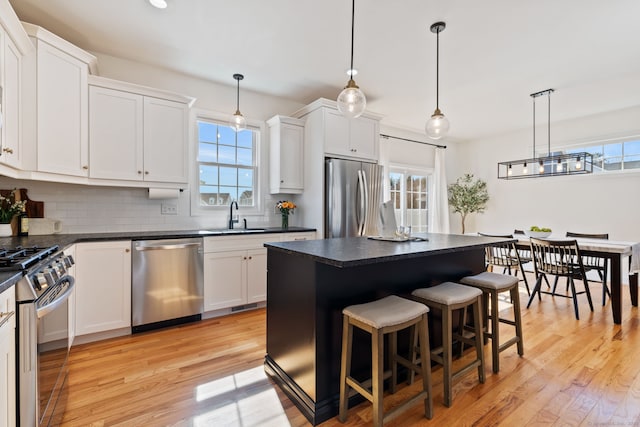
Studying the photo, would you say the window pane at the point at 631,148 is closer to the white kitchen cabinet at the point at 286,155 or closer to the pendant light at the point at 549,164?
the pendant light at the point at 549,164

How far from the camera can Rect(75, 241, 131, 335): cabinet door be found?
2.59 meters

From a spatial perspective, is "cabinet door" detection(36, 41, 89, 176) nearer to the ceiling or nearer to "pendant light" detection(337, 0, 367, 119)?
the ceiling

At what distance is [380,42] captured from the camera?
291 centimetres

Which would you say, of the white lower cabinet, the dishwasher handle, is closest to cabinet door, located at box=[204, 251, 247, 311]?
A: the white lower cabinet

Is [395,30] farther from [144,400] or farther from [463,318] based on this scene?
[144,400]

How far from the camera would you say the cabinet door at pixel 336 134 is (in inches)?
154

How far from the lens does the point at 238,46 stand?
9.84 feet

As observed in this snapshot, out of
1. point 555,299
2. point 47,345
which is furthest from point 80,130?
point 555,299

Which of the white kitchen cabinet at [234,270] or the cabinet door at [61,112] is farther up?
the cabinet door at [61,112]

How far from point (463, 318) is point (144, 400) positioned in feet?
7.50

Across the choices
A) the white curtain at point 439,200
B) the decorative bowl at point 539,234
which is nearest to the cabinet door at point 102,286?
the decorative bowl at point 539,234

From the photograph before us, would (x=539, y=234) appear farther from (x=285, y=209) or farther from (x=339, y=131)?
(x=285, y=209)

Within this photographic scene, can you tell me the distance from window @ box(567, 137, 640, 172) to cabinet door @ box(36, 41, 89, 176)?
7.11 metres

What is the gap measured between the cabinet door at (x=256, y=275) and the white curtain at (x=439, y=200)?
4.08m
